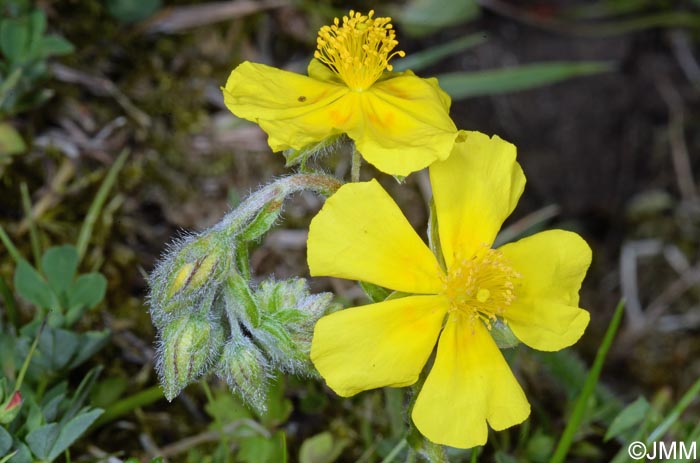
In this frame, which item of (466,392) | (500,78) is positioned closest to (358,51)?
(466,392)

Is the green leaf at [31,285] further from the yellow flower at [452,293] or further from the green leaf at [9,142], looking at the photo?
the yellow flower at [452,293]

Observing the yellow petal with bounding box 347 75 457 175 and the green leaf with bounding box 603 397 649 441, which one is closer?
the yellow petal with bounding box 347 75 457 175

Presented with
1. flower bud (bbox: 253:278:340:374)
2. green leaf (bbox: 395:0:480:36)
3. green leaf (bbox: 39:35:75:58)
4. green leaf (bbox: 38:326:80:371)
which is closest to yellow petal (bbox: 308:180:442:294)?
flower bud (bbox: 253:278:340:374)

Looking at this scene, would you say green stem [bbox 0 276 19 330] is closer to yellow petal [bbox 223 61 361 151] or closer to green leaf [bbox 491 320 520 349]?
yellow petal [bbox 223 61 361 151]

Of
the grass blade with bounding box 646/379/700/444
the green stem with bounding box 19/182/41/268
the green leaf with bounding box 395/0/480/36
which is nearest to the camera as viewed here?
the grass blade with bounding box 646/379/700/444

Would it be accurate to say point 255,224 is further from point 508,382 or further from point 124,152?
point 124,152

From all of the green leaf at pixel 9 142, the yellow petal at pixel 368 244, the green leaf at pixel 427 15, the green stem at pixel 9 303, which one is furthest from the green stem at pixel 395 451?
the green leaf at pixel 427 15

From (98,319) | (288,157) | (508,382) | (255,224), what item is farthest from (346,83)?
(98,319)
